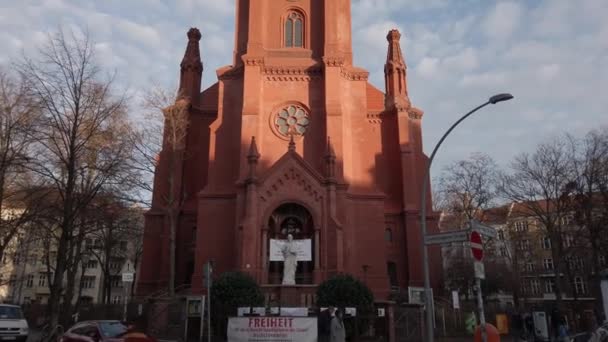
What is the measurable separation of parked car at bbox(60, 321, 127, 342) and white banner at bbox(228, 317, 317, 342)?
3.83 metres

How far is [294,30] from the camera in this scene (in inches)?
1471

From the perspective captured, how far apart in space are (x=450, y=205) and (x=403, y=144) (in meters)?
13.4

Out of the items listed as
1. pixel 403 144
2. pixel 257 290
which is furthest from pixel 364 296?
pixel 403 144

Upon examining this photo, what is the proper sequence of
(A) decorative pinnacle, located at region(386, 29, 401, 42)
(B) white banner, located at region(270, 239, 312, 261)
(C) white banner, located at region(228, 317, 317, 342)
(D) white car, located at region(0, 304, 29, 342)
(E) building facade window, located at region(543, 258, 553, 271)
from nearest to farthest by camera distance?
(C) white banner, located at region(228, 317, 317, 342), (D) white car, located at region(0, 304, 29, 342), (B) white banner, located at region(270, 239, 312, 261), (A) decorative pinnacle, located at region(386, 29, 401, 42), (E) building facade window, located at region(543, 258, 553, 271)

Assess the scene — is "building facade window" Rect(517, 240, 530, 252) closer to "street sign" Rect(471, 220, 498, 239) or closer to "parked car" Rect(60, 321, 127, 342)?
"street sign" Rect(471, 220, 498, 239)

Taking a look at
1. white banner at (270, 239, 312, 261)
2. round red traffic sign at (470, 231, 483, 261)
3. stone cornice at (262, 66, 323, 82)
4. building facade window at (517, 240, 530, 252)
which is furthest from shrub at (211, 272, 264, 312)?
building facade window at (517, 240, 530, 252)

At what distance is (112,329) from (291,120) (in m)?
22.3

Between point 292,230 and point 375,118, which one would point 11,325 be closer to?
point 292,230

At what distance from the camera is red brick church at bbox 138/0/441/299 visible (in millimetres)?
29469

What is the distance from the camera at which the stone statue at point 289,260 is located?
87.9ft

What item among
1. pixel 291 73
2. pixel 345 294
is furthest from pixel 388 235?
pixel 345 294

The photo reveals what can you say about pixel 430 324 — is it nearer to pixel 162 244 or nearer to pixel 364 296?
pixel 364 296

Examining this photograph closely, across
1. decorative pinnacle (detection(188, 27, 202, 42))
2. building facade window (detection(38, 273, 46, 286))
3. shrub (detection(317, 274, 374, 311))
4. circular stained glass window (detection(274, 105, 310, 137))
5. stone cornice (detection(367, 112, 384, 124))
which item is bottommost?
shrub (detection(317, 274, 374, 311))

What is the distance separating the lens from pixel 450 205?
4719cm
